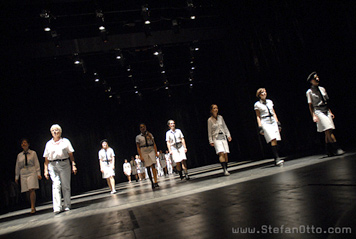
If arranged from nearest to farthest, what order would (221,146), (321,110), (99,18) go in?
1. (321,110)
2. (221,146)
3. (99,18)

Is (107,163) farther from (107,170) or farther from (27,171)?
(27,171)

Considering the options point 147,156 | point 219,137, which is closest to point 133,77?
point 147,156

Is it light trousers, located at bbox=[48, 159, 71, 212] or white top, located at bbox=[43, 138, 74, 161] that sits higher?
white top, located at bbox=[43, 138, 74, 161]

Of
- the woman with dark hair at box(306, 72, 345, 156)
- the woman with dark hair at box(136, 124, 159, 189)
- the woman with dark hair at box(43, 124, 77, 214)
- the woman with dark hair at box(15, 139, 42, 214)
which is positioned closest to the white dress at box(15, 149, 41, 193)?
the woman with dark hair at box(15, 139, 42, 214)

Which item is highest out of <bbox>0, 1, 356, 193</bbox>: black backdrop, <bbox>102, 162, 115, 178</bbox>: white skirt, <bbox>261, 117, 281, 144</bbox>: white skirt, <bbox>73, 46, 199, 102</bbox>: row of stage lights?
<bbox>73, 46, 199, 102</bbox>: row of stage lights

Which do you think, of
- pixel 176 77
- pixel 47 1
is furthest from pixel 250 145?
pixel 47 1

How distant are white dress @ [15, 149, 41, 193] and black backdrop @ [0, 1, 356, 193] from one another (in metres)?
5.43

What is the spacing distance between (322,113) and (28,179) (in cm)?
622

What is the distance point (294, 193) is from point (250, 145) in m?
8.59

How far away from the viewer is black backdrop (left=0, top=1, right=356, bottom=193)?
6.43 metres

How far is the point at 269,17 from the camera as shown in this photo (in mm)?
8195

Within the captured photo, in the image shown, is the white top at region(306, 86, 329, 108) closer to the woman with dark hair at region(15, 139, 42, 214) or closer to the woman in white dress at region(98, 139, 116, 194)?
the woman in white dress at region(98, 139, 116, 194)

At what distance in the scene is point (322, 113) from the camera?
16.4 ft

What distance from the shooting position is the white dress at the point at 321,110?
4.89 metres
